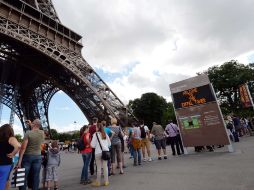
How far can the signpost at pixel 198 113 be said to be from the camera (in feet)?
35.8

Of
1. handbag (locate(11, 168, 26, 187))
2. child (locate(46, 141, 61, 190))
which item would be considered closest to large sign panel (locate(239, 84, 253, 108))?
child (locate(46, 141, 61, 190))

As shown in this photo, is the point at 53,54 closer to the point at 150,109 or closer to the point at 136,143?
the point at 136,143

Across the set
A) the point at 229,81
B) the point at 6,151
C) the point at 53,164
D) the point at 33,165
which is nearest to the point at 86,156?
the point at 53,164

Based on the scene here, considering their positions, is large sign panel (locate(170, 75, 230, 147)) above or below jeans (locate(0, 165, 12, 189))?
above

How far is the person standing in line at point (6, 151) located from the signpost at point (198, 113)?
847 cm

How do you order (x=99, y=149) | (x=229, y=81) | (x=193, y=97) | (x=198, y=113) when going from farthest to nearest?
(x=229, y=81) < (x=193, y=97) < (x=198, y=113) < (x=99, y=149)

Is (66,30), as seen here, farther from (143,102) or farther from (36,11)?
(143,102)

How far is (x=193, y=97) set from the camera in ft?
38.4

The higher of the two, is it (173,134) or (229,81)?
(229,81)

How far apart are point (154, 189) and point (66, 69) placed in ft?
70.5

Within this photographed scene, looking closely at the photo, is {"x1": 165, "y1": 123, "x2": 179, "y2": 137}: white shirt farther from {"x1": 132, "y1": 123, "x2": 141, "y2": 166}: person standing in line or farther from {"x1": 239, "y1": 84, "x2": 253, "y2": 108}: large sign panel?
{"x1": 239, "y1": 84, "x2": 253, "y2": 108}: large sign panel

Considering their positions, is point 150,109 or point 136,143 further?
point 150,109

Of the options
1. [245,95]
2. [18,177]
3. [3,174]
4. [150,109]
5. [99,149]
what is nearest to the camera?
[3,174]

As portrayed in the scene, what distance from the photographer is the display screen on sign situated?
11266 mm
